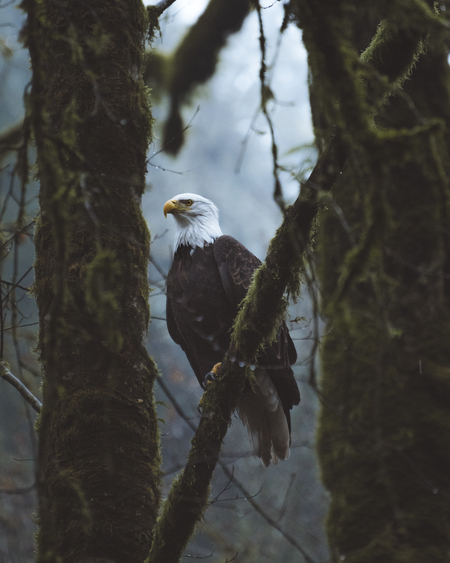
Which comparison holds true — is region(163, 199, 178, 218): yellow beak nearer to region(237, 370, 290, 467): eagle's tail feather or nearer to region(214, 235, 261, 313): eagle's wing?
region(214, 235, 261, 313): eagle's wing

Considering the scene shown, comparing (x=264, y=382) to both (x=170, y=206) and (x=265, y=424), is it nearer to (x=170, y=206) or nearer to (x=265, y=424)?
(x=265, y=424)

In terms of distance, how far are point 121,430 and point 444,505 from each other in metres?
2.43

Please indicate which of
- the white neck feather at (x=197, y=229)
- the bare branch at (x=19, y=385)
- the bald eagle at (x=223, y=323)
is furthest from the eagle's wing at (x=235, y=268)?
the bare branch at (x=19, y=385)

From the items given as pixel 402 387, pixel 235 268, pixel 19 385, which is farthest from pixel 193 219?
pixel 19 385

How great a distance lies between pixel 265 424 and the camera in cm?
438

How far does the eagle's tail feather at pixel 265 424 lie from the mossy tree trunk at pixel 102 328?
6.11 ft

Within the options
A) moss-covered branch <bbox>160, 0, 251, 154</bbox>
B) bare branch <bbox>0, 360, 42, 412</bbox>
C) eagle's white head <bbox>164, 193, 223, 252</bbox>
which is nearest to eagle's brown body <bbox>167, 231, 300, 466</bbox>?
eagle's white head <bbox>164, 193, 223, 252</bbox>

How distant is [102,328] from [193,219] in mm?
3111

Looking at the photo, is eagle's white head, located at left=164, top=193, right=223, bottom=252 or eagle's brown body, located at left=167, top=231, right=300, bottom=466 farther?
eagle's white head, located at left=164, top=193, right=223, bottom=252

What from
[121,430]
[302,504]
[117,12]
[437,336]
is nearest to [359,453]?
[437,336]

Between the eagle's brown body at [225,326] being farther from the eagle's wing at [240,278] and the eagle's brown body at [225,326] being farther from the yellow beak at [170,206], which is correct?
the yellow beak at [170,206]

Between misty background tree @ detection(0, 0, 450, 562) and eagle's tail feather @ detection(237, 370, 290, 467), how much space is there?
35 cm

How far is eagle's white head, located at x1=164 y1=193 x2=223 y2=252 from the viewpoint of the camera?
4.60 m

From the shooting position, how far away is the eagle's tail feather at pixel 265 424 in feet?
13.9
